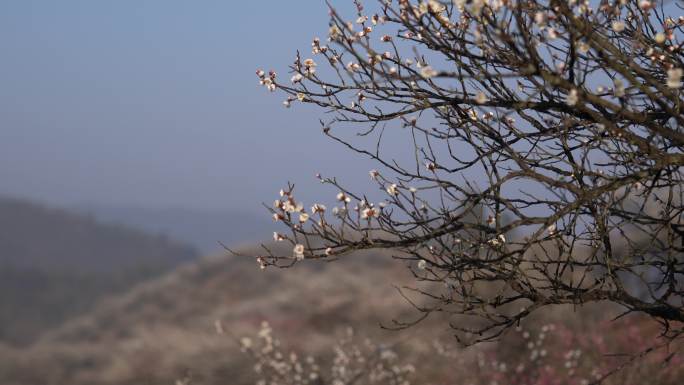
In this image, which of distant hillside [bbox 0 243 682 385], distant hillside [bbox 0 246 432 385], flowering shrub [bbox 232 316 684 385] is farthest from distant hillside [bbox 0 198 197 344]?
flowering shrub [bbox 232 316 684 385]

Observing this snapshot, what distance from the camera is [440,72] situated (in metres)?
3.62

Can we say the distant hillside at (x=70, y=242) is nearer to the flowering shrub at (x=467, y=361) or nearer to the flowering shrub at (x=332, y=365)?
the flowering shrub at (x=332, y=365)

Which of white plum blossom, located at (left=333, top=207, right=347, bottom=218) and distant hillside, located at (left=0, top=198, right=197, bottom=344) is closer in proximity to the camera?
white plum blossom, located at (left=333, top=207, right=347, bottom=218)

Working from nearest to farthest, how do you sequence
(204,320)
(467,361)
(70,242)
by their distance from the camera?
(467,361) < (204,320) < (70,242)

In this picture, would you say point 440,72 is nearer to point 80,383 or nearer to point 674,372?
point 674,372

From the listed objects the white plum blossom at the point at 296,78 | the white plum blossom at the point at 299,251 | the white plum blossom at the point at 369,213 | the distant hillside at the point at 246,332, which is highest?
the distant hillside at the point at 246,332

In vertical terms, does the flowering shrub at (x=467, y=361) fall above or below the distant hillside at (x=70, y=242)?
below

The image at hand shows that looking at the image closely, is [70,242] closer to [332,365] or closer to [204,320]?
[204,320]

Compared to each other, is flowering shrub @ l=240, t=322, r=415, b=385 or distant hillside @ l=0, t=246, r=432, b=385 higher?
distant hillside @ l=0, t=246, r=432, b=385

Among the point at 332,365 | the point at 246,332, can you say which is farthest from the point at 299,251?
the point at 246,332

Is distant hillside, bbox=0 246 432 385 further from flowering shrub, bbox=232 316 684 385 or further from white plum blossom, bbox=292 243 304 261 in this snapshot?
white plum blossom, bbox=292 243 304 261

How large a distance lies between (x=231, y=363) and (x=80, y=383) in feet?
10.0

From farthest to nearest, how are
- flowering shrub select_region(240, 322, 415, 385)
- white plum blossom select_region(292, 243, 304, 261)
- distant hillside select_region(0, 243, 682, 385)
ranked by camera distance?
distant hillside select_region(0, 243, 682, 385) → flowering shrub select_region(240, 322, 415, 385) → white plum blossom select_region(292, 243, 304, 261)

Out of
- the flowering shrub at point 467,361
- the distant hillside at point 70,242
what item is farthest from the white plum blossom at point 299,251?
the distant hillside at point 70,242
